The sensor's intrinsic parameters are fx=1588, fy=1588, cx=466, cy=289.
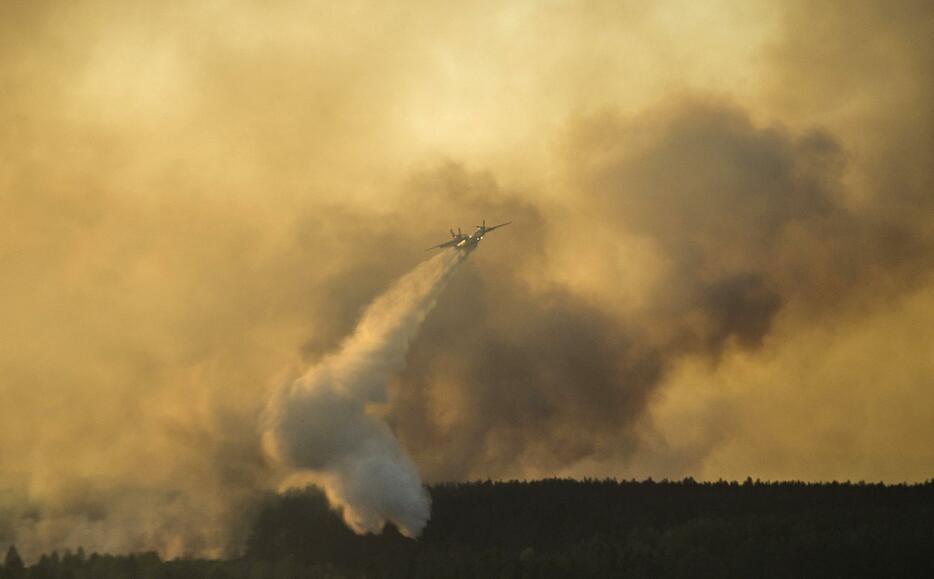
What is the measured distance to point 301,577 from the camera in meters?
200

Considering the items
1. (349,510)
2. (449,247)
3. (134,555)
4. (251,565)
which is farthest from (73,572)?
(449,247)

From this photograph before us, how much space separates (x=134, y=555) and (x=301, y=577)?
20853 millimetres

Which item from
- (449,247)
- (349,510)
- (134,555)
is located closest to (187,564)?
(134,555)

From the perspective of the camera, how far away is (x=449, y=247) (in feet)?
596

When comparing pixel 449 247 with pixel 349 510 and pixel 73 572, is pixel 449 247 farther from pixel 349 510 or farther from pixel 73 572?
pixel 73 572

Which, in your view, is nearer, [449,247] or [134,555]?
[449,247]

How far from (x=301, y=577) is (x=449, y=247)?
4856cm

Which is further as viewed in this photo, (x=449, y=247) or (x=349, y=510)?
(x=349, y=510)

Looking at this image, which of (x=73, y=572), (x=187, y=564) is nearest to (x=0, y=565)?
(x=73, y=572)

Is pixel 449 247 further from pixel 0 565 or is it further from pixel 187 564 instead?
pixel 0 565

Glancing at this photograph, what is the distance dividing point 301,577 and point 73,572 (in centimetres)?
2794

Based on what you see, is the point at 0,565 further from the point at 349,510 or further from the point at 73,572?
the point at 349,510

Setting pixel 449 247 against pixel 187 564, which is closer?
pixel 449 247

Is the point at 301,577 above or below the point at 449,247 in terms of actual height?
below
